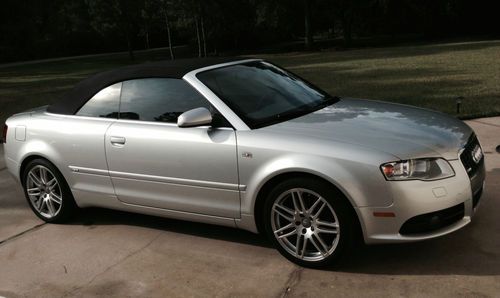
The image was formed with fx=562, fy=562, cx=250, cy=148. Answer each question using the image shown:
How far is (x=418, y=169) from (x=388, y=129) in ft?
1.52

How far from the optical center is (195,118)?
4129 millimetres

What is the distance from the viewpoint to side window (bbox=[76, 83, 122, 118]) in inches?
192

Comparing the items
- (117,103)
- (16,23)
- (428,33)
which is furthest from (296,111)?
(428,33)

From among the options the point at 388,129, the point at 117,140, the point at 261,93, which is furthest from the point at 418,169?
the point at 117,140

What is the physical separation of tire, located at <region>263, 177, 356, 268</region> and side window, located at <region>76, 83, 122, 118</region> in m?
1.74

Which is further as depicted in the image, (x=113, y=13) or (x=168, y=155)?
(x=113, y=13)

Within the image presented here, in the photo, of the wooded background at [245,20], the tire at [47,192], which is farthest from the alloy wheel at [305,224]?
the wooded background at [245,20]

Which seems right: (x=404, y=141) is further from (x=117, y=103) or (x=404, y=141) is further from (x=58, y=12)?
(x=58, y=12)

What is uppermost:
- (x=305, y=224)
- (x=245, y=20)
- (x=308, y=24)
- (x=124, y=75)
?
(x=245, y=20)

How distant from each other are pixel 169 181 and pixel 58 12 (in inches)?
2240

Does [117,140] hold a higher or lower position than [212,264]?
higher

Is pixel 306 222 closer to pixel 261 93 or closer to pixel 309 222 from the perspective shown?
pixel 309 222

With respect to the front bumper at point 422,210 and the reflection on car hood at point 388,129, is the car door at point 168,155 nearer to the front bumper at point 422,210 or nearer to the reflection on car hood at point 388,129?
the reflection on car hood at point 388,129

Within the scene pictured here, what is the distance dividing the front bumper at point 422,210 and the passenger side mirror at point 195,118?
1.30m
